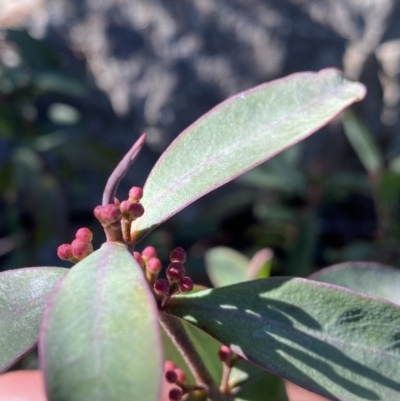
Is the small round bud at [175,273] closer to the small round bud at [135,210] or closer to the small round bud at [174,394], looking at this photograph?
the small round bud at [135,210]

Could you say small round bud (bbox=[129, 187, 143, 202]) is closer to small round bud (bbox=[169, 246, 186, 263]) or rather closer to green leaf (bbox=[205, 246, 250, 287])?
small round bud (bbox=[169, 246, 186, 263])

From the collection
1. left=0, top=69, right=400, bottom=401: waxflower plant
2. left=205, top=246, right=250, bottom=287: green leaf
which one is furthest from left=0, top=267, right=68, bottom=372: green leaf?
left=205, top=246, right=250, bottom=287: green leaf

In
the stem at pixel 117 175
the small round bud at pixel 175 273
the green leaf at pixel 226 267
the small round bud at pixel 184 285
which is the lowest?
the green leaf at pixel 226 267

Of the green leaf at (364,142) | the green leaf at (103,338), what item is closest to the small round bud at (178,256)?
the green leaf at (103,338)

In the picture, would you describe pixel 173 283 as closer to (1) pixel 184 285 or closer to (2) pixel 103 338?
(1) pixel 184 285

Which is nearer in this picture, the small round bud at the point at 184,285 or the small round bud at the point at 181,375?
the small round bud at the point at 184,285

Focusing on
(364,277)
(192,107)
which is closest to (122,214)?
(364,277)

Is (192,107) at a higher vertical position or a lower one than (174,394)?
higher
